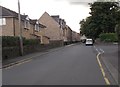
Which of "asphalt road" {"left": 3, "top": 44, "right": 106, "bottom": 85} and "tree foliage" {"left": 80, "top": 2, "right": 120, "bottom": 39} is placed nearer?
"asphalt road" {"left": 3, "top": 44, "right": 106, "bottom": 85}

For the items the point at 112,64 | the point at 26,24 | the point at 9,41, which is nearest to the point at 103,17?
the point at 26,24

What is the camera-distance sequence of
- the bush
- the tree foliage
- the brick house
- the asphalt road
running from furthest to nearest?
1. the brick house
2. the tree foliage
3. the bush
4. the asphalt road

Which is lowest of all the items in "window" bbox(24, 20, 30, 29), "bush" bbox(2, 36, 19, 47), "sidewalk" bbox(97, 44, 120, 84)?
"sidewalk" bbox(97, 44, 120, 84)

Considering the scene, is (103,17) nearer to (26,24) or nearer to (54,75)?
(26,24)

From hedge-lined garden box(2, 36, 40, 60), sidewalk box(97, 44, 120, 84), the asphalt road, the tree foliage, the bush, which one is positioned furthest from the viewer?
the tree foliage

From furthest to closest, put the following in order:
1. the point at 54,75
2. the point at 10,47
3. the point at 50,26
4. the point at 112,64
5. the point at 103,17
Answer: the point at 50,26 < the point at 103,17 < the point at 10,47 < the point at 112,64 < the point at 54,75

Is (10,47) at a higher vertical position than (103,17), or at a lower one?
lower

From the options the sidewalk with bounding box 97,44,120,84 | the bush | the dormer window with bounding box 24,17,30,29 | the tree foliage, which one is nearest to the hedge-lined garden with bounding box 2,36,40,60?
the bush

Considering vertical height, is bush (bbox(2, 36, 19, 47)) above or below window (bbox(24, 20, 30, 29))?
below

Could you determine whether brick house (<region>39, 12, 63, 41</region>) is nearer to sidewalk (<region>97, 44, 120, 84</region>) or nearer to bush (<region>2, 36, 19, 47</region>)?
bush (<region>2, 36, 19, 47</region>)

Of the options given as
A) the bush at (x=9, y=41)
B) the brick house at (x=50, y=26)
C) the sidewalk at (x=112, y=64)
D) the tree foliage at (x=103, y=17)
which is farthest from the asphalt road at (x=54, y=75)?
the brick house at (x=50, y=26)

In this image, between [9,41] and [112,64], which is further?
[9,41]

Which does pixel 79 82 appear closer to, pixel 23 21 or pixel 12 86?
pixel 12 86

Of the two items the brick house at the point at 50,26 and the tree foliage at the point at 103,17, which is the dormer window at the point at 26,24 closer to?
the tree foliage at the point at 103,17
